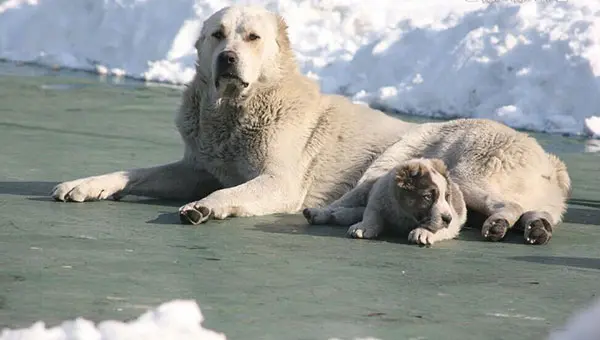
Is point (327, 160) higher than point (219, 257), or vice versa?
point (327, 160)

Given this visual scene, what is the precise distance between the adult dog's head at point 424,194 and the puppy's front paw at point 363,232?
0.20 metres

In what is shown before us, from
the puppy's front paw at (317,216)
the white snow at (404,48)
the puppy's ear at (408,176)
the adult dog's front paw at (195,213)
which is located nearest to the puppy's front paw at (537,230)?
the puppy's ear at (408,176)

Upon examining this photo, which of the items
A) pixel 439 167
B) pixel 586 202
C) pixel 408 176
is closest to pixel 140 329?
pixel 408 176

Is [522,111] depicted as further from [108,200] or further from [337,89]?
[108,200]

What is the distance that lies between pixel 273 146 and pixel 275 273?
239 centimetres

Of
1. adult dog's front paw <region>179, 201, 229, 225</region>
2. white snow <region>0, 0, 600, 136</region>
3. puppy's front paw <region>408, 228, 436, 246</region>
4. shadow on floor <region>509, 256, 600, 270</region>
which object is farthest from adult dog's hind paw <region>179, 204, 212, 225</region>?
white snow <region>0, 0, 600, 136</region>

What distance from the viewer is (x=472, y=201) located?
7.74 meters

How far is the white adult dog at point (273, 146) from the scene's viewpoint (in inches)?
312

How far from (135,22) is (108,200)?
43.5ft

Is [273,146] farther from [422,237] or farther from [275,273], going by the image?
[275,273]

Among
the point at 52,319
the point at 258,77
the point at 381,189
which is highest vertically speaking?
the point at 258,77

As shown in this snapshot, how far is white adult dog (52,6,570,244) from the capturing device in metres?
7.93

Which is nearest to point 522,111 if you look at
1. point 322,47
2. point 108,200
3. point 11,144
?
point 322,47

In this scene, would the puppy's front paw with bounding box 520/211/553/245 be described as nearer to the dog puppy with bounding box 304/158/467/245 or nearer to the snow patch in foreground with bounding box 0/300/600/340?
the dog puppy with bounding box 304/158/467/245
